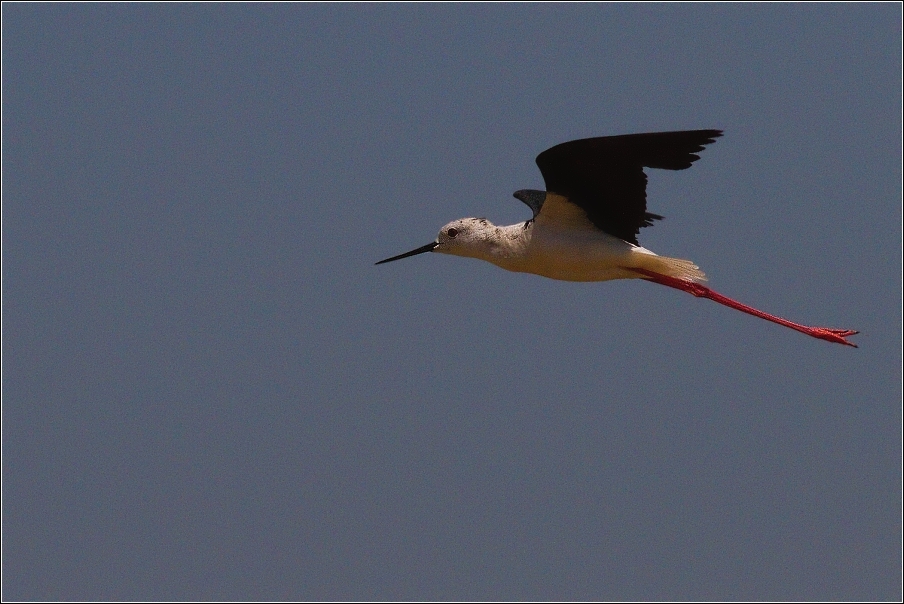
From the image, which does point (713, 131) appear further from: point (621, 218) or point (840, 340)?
point (840, 340)

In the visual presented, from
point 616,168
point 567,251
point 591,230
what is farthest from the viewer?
point 591,230

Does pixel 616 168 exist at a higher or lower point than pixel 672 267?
higher

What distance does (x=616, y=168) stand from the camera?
30.6ft

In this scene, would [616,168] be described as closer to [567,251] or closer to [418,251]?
[567,251]

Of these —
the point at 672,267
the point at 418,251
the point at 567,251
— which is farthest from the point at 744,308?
the point at 418,251

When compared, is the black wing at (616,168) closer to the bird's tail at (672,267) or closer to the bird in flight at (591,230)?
the bird in flight at (591,230)

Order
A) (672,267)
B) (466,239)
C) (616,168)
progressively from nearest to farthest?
(616,168) → (672,267) → (466,239)

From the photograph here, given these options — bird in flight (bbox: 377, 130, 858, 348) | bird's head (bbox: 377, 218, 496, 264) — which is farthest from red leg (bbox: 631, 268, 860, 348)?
bird's head (bbox: 377, 218, 496, 264)

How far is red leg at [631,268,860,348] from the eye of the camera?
33.3 ft

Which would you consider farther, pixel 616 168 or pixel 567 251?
pixel 567 251

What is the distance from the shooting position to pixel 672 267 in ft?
32.7

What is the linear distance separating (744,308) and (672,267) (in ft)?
2.66

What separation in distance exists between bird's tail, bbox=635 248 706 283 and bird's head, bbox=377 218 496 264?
1.12 m

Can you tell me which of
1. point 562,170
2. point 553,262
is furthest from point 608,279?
point 562,170
